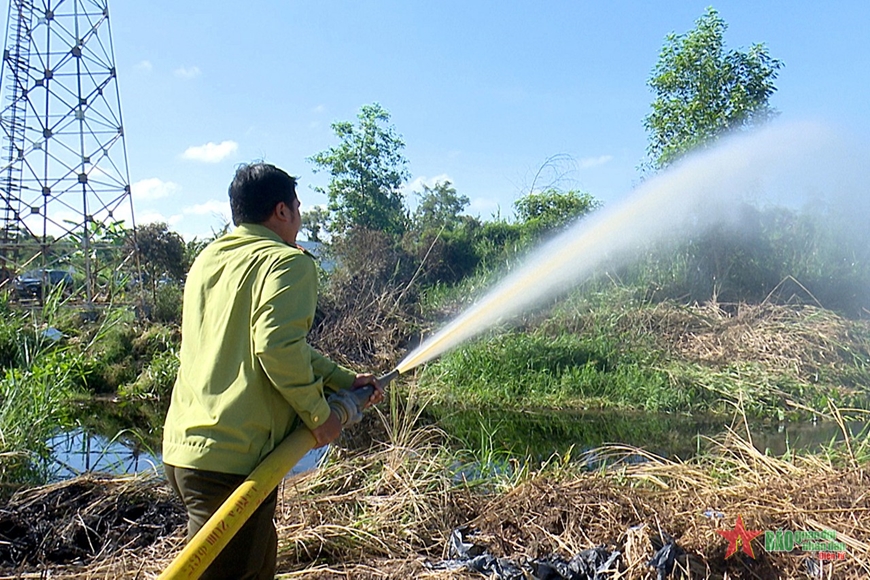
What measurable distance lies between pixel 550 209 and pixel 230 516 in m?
13.6

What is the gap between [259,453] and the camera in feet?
6.87

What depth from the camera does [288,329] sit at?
1.99 metres

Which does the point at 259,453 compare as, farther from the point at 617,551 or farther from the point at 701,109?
the point at 701,109

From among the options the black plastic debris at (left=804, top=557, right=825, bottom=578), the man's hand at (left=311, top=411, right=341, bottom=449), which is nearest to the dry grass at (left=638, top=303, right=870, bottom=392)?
the black plastic debris at (left=804, top=557, right=825, bottom=578)

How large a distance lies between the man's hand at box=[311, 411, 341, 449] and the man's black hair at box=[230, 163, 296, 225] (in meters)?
0.76

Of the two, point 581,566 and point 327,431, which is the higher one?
point 327,431

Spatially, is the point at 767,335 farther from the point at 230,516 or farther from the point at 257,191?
the point at 230,516

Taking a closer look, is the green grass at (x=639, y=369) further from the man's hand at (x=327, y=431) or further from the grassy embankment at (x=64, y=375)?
the man's hand at (x=327, y=431)

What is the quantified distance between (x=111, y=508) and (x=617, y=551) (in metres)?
3.10

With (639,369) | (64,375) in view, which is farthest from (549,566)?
(639,369)

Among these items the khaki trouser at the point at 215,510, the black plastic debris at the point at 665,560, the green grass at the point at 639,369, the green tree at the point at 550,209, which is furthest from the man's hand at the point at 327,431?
the green tree at the point at 550,209

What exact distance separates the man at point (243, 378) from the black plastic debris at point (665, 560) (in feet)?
5.32

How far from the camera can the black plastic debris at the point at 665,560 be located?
277cm

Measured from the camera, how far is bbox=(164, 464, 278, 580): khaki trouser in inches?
82.0
